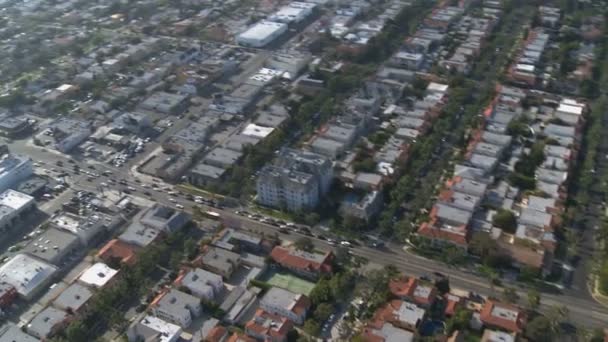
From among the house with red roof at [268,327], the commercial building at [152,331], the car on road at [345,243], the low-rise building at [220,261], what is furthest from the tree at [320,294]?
the commercial building at [152,331]

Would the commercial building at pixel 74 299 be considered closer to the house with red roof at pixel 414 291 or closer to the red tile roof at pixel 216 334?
the red tile roof at pixel 216 334

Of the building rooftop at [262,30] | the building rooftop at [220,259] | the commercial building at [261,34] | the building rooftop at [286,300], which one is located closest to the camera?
the building rooftop at [286,300]

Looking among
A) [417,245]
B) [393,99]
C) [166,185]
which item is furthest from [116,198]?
[393,99]

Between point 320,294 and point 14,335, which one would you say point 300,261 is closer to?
point 320,294

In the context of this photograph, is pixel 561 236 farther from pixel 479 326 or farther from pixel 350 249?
pixel 350 249

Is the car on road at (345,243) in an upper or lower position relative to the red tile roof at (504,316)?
lower

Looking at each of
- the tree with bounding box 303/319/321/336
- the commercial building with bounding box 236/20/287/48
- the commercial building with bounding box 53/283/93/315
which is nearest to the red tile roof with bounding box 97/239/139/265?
the commercial building with bounding box 53/283/93/315
